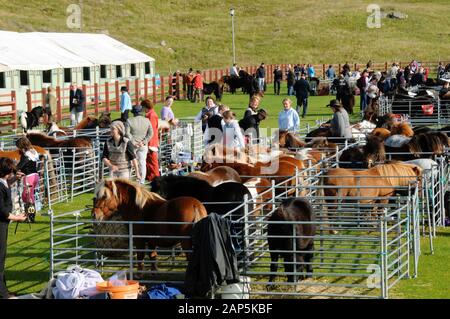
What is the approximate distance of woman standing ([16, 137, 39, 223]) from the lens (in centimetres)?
1773

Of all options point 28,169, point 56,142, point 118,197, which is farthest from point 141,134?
point 118,197

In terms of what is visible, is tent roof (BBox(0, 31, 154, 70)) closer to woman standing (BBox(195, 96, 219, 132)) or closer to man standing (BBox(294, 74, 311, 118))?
man standing (BBox(294, 74, 311, 118))

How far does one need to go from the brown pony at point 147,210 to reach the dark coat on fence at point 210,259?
45.5 inches

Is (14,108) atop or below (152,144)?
below

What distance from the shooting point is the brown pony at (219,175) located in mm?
15688

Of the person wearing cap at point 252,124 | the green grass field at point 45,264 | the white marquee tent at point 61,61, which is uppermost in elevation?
the white marquee tent at point 61,61

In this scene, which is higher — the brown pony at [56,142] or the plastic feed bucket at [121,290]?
the brown pony at [56,142]

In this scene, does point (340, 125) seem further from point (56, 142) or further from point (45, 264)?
point (45, 264)

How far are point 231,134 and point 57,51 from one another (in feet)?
89.6

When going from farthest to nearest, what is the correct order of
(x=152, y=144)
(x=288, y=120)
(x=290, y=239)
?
1. (x=288, y=120)
2. (x=152, y=144)
3. (x=290, y=239)

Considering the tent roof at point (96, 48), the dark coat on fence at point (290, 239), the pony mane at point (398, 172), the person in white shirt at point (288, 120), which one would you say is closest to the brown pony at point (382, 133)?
the person in white shirt at point (288, 120)

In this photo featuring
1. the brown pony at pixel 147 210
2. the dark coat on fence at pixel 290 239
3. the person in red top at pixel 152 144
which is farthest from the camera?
the person in red top at pixel 152 144

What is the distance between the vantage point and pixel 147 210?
42.9 ft

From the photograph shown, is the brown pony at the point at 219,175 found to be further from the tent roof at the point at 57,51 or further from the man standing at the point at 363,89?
the man standing at the point at 363,89
